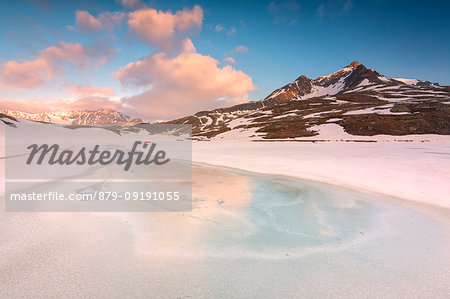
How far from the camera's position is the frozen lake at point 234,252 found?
315 cm

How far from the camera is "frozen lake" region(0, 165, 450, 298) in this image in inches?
124

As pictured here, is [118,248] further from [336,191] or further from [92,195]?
[336,191]

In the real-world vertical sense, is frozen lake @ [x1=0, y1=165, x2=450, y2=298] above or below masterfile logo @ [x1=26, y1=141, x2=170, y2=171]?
below

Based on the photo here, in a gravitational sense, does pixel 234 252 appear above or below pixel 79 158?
below

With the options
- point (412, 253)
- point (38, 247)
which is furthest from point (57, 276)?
point (412, 253)

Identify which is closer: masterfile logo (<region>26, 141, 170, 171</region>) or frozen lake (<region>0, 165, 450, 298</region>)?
frozen lake (<region>0, 165, 450, 298</region>)

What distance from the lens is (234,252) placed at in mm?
4199

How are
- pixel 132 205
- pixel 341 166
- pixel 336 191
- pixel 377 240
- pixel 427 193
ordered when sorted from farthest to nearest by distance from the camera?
pixel 341 166, pixel 336 191, pixel 427 193, pixel 132 205, pixel 377 240

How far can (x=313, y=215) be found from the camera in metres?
6.16

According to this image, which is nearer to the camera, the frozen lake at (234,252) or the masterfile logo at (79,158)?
the frozen lake at (234,252)

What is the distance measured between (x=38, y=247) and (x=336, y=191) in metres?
9.36

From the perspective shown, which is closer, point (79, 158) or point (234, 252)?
point (234, 252)

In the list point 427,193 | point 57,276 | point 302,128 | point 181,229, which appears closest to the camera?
point 57,276

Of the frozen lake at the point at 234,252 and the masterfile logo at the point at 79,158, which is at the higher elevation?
the masterfile logo at the point at 79,158
